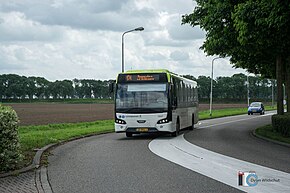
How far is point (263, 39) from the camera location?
1689 cm

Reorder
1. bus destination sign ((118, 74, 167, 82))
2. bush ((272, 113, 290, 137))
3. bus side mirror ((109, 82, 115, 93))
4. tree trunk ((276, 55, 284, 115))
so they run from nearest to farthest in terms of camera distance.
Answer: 1. bush ((272, 113, 290, 137))
2. bus side mirror ((109, 82, 115, 93))
3. bus destination sign ((118, 74, 167, 82))
4. tree trunk ((276, 55, 284, 115))

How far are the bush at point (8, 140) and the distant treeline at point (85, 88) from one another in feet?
492

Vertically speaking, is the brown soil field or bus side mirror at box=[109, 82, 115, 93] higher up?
bus side mirror at box=[109, 82, 115, 93]

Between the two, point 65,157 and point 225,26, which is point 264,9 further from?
point 65,157

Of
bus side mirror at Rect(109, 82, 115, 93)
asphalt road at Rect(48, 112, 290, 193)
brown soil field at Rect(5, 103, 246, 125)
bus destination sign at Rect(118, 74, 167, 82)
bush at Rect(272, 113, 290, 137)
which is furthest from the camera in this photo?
brown soil field at Rect(5, 103, 246, 125)

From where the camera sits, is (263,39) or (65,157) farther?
(263,39)

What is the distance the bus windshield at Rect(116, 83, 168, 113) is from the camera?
19578 mm

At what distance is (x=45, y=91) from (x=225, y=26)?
161033mm

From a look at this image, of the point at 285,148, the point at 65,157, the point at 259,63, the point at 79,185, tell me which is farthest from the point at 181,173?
the point at 259,63

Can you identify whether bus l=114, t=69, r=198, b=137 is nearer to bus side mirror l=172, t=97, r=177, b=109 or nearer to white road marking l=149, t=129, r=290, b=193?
bus side mirror l=172, t=97, r=177, b=109

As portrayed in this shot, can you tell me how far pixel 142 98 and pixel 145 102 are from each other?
0.76 ft

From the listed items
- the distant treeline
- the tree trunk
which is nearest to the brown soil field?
the tree trunk

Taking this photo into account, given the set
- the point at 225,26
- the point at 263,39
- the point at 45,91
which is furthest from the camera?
the point at 45,91

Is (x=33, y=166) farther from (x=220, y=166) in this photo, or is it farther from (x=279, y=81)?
(x=279, y=81)
